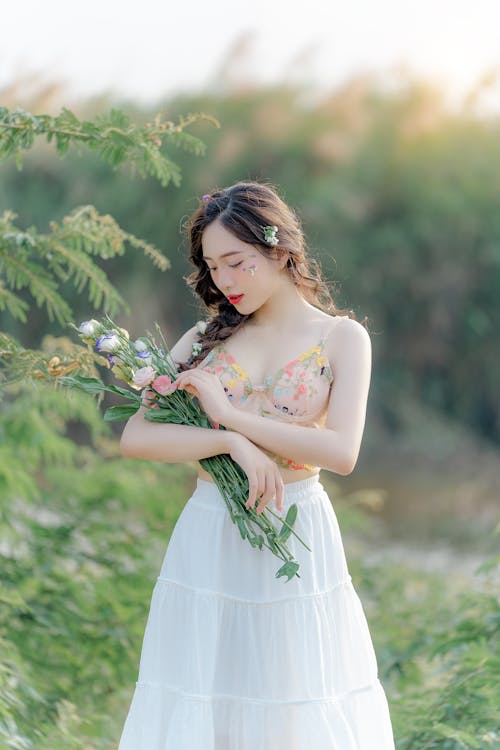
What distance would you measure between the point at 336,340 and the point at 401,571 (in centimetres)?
342

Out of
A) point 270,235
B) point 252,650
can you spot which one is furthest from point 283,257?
point 252,650

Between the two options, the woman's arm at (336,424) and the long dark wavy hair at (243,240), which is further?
the long dark wavy hair at (243,240)

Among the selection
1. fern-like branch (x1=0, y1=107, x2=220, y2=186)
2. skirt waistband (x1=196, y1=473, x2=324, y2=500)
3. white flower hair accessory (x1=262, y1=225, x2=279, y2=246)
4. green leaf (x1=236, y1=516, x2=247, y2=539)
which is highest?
fern-like branch (x1=0, y1=107, x2=220, y2=186)

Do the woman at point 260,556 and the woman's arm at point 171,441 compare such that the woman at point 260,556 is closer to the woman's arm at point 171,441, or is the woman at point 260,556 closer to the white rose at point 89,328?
the woman's arm at point 171,441

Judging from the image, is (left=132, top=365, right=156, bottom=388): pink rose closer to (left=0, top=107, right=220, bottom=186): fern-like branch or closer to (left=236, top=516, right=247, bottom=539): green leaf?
(left=236, top=516, right=247, bottom=539): green leaf

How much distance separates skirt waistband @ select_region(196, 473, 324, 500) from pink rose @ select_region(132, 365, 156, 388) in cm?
26

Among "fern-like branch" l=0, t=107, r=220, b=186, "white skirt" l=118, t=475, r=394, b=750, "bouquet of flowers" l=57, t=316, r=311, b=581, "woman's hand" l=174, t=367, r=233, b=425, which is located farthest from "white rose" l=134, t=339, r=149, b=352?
"fern-like branch" l=0, t=107, r=220, b=186

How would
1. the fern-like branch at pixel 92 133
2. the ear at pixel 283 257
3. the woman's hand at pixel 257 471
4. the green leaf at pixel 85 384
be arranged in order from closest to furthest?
the woman's hand at pixel 257 471, the green leaf at pixel 85 384, the ear at pixel 283 257, the fern-like branch at pixel 92 133

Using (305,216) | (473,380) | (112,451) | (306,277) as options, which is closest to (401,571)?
(112,451)

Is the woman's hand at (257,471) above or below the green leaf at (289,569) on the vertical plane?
above

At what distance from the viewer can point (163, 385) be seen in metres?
2.12

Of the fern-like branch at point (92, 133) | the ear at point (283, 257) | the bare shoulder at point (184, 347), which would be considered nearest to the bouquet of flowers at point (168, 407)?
the bare shoulder at point (184, 347)

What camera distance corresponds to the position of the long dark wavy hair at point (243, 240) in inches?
87.7

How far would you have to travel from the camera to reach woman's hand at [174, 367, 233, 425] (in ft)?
Result: 6.82
